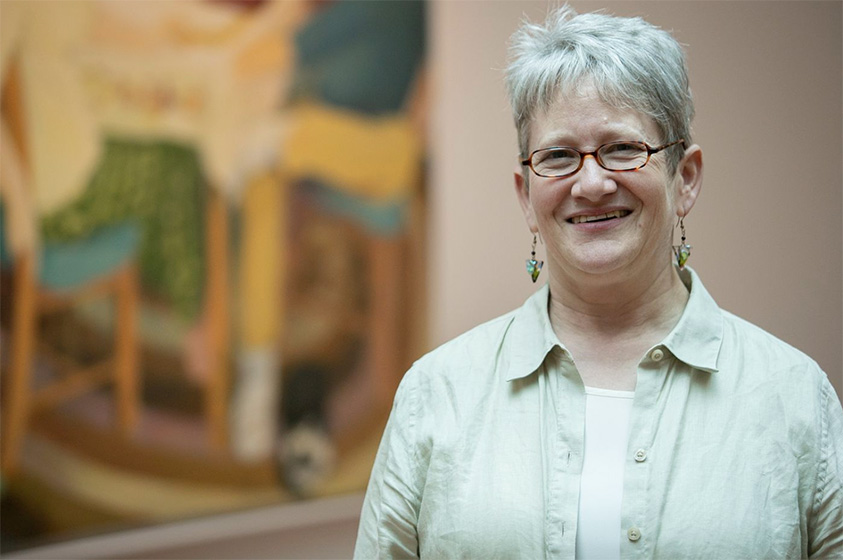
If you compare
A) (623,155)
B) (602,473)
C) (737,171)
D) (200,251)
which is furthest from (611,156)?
(737,171)

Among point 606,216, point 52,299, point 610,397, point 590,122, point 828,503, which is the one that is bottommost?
point 828,503

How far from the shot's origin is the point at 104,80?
1885 mm

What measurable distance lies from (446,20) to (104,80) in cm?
101

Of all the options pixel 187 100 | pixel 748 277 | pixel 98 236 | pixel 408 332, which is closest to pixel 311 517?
pixel 408 332

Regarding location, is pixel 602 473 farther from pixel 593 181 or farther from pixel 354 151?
pixel 354 151

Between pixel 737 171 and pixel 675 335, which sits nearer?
pixel 675 335

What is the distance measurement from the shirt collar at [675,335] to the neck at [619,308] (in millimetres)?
24

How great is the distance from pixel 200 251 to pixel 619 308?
1.08 metres

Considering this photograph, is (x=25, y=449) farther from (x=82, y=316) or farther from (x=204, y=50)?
(x=204, y=50)

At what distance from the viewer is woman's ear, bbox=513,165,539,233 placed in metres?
1.39

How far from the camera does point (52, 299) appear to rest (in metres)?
1.80

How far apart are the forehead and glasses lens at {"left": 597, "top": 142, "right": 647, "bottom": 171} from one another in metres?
0.01

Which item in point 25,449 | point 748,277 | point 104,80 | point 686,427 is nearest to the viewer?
point 686,427

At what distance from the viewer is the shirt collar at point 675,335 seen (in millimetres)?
1312
